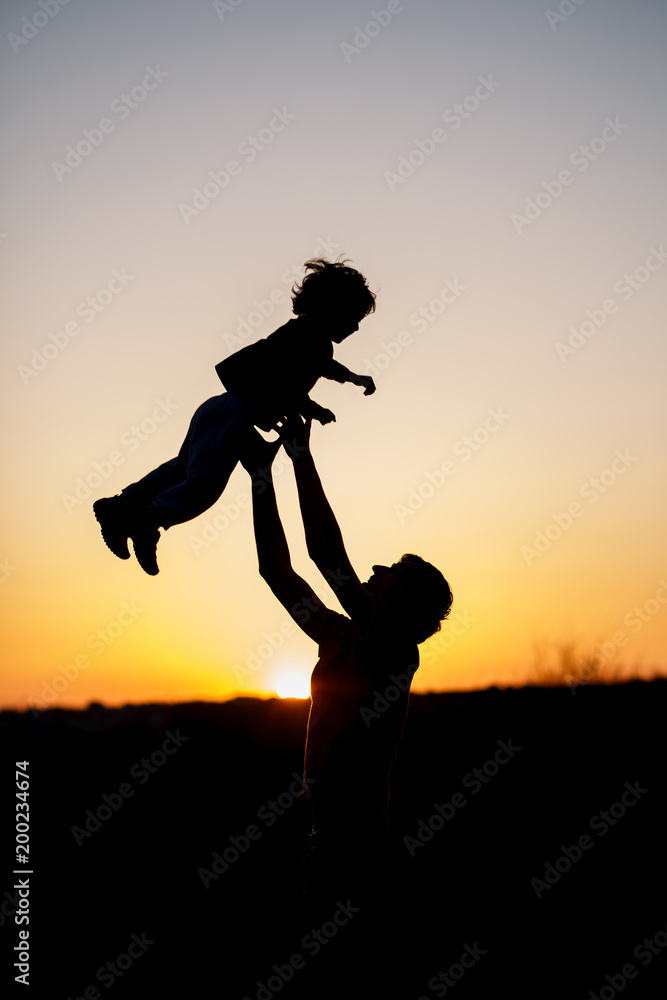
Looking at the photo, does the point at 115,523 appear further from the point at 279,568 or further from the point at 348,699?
the point at 348,699

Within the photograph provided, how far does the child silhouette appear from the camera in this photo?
3451 millimetres

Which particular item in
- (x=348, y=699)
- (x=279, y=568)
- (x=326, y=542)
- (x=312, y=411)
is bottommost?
(x=348, y=699)

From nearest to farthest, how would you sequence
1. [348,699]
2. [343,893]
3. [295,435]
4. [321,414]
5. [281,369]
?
1. [343,893]
2. [348,699]
3. [295,435]
4. [321,414]
5. [281,369]

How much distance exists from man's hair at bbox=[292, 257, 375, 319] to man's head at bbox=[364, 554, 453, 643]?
1.14 m

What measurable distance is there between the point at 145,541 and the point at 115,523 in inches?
6.0

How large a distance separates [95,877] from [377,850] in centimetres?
449

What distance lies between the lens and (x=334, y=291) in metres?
3.71

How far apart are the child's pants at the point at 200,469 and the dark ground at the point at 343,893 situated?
1.56m

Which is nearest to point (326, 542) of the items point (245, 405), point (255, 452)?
point (255, 452)

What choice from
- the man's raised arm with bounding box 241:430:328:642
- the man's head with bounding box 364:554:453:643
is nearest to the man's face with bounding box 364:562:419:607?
the man's head with bounding box 364:554:453:643

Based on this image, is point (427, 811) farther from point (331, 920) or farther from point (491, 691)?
point (331, 920)

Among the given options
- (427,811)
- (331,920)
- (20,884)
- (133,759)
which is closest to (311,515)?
(331,920)

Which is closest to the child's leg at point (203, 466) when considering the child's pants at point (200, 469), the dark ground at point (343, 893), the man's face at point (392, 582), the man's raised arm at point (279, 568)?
the child's pants at point (200, 469)

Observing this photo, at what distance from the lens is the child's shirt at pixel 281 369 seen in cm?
354
